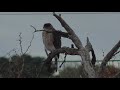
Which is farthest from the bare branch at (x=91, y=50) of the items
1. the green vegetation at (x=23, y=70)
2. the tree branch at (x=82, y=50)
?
the green vegetation at (x=23, y=70)

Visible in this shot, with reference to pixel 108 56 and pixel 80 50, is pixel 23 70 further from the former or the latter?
pixel 108 56

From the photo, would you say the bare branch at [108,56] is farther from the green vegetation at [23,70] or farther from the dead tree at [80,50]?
the green vegetation at [23,70]

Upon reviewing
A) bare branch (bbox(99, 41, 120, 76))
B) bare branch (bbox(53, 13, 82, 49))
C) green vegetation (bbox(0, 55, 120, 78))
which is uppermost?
bare branch (bbox(53, 13, 82, 49))

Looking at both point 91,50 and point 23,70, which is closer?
point 91,50

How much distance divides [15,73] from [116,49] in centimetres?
117

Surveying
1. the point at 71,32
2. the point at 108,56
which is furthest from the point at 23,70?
the point at 108,56

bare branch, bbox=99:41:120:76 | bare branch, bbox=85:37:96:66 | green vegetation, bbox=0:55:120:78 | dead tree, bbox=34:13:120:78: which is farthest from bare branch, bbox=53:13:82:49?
green vegetation, bbox=0:55:120:78

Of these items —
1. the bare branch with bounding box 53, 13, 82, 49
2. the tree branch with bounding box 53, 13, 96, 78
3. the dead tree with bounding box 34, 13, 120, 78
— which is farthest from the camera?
the bare branch with bounding box 53, 13, 82, 49

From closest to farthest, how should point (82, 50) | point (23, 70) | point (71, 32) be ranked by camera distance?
point (82, 50) → point (71, 32) → point (23, 70)

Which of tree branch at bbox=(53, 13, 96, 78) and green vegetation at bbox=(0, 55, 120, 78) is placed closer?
tree branch at bbox=(53, 13, 96, 78)

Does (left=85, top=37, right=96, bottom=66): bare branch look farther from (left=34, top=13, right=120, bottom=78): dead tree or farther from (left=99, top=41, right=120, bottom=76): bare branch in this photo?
(left=99, top=41, right=120, bottom=76): bare branch

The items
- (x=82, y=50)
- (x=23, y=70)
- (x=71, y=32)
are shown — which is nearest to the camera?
(x=82, y=50)
